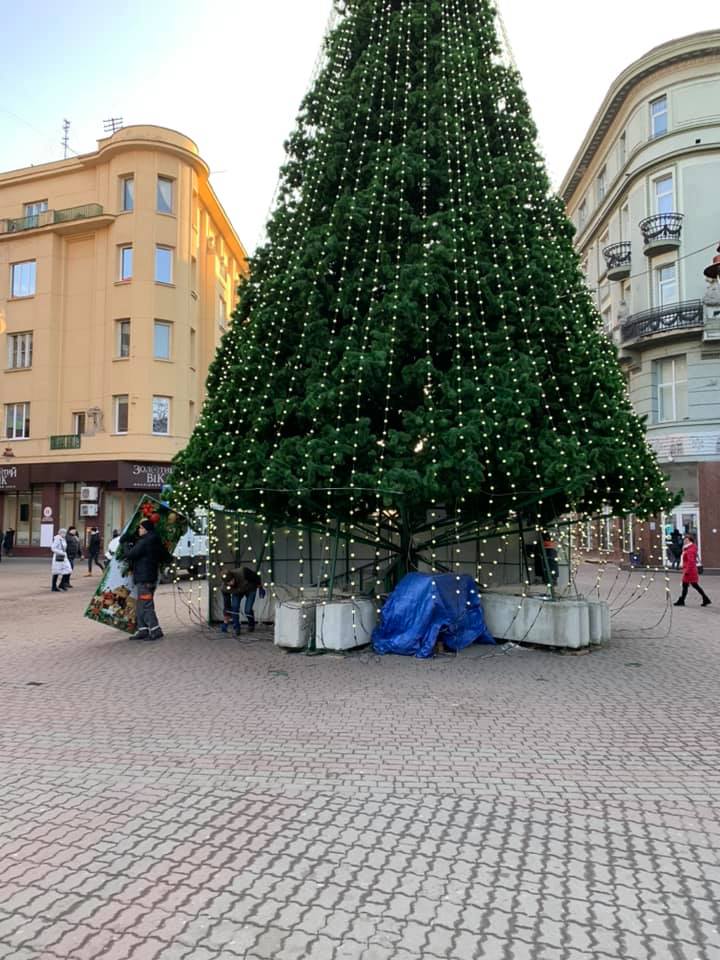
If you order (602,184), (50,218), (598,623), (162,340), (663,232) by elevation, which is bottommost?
(598,623)

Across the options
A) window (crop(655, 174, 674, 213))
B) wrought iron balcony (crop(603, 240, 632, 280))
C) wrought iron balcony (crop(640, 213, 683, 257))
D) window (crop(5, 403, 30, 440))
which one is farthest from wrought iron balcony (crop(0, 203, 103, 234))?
window (crop(655, 174, 674, 213))

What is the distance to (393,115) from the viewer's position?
11773 millimetres

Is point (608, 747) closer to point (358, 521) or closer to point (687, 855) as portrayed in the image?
point (687, 855)

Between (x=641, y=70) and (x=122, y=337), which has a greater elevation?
(x=641, y=70)

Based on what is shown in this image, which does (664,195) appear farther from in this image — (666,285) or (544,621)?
(544,621)

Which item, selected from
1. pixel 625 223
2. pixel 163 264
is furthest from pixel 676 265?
pixel 163 264

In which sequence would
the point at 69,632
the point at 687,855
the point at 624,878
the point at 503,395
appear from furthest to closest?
the point at 69,632 < the point at 503,395 < the point at 687,855 < the point at 624,878

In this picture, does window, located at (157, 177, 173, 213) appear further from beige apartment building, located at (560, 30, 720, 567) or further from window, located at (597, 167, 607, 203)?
window, located at (597, 167, 607, 203)

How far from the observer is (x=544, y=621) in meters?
10.8

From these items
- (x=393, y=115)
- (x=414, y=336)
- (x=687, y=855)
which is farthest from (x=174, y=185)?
(x=687, y=855)

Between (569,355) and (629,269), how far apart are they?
2502cm

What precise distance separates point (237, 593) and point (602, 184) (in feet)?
112

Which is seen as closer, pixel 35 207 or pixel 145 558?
pixel 145 558

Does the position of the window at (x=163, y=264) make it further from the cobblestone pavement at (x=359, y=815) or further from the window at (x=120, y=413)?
the cobblestone pavement at (x=359, y=815)
